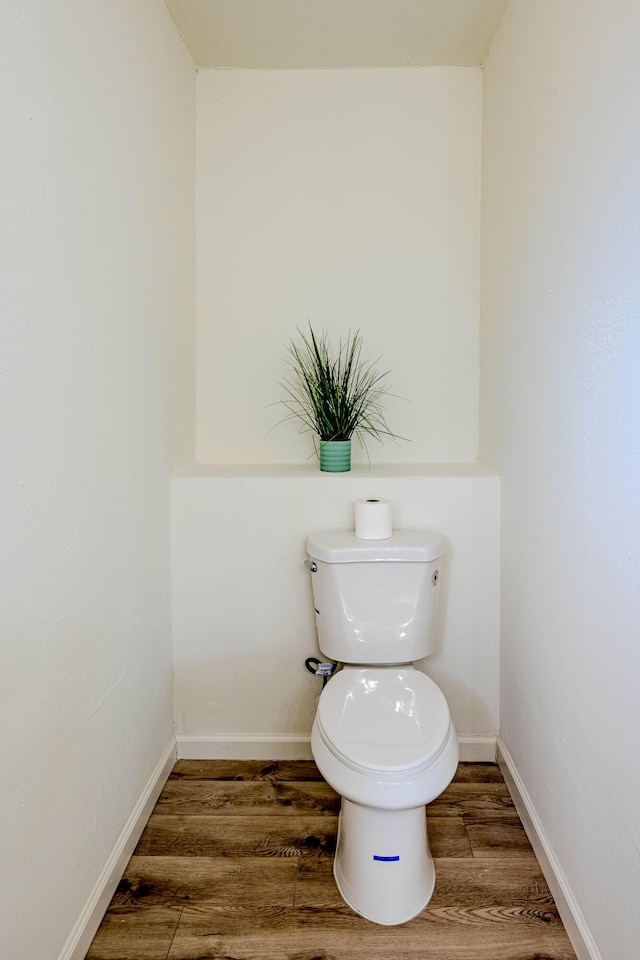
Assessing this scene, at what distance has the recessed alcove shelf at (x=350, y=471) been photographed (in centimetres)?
184

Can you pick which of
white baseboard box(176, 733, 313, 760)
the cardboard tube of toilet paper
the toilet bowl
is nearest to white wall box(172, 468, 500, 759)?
white baseboard box(176, 733, 313, 760)

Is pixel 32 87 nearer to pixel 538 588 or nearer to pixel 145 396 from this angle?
pixel 145 396

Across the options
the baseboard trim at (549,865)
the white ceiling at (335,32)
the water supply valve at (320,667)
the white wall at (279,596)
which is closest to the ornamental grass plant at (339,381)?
the white wall at (279,596)

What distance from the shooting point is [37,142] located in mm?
1016

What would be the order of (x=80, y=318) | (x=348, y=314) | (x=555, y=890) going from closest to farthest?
1. (x=80, y=318)
2. (x=555, y=890)
3. (x=348, y=314)

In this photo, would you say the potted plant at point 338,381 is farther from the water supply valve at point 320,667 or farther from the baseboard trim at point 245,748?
the baseboard trim at point 245,748

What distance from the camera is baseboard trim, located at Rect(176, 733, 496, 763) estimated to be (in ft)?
6.20

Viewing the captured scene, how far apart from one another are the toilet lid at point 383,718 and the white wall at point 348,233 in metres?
Answer: 0.84

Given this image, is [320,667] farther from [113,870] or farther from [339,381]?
[339,381]

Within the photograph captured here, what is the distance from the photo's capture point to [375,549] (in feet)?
5.39

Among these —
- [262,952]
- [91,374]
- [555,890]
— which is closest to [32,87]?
[91,374]

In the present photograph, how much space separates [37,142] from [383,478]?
47.2 inches

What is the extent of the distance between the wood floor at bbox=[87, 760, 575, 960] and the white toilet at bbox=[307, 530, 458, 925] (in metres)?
0.07

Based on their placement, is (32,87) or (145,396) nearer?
(32,87)
